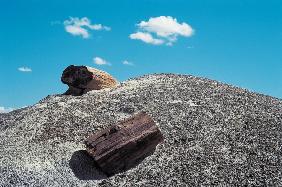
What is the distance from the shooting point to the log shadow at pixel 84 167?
16.8 m

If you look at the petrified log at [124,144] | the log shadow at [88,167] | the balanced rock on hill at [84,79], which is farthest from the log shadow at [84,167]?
the balanced rock on hill at [84,79]

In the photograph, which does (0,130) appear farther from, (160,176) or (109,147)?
(160,176)

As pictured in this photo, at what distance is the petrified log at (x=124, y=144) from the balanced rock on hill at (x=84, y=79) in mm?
7500

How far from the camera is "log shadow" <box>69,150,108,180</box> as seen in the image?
16.8m

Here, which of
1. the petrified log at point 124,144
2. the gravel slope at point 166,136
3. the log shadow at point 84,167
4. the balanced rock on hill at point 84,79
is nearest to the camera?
the gravel slope at point 166,136

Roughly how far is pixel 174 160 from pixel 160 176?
42.0 inches

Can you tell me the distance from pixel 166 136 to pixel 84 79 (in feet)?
26.5

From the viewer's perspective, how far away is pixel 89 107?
21.8m

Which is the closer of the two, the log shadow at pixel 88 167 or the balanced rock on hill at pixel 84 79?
the log shadow at pixel 88 167

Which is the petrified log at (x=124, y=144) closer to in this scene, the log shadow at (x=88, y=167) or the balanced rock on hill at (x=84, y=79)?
the log shadow at (x=88, y=167)

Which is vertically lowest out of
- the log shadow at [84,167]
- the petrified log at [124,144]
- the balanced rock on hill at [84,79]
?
the log shadow at [84,167]

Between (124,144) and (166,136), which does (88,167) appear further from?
(166,136)

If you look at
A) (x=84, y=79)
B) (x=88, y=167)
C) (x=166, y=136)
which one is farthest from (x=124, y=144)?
(x=84, y=79)

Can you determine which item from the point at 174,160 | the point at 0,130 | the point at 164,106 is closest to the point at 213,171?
the point at 174,160
